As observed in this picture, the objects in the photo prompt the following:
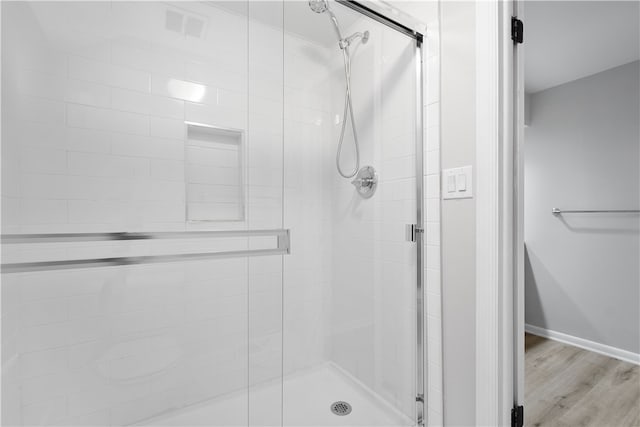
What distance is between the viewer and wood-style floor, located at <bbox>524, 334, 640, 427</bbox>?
174 cm

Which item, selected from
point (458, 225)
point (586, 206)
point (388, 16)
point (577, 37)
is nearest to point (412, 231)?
point (458, 225)

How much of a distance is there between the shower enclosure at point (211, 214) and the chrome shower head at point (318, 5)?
2cm

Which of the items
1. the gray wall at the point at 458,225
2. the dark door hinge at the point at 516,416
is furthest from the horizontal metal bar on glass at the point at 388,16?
the dark door hinge at the point at 516,416

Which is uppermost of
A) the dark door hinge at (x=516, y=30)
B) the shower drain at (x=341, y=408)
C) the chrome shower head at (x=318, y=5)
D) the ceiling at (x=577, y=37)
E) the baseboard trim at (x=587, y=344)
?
the ceiling at (x=577, y=37)

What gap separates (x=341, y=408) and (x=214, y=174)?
41.9 inches

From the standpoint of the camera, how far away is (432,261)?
1339 millimetres

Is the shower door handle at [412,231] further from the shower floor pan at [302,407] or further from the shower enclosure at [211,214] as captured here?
the shower floor pan at [302,407]

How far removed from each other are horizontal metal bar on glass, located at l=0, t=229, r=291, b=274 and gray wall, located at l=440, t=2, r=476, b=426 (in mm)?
702

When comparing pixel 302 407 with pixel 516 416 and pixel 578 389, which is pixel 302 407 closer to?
pixel 516 416

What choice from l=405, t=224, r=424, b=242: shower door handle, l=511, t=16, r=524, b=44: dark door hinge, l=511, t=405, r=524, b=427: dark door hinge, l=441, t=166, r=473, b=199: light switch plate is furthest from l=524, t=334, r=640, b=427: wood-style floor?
l=511, t=16, r=524, b=44: dark door hinge

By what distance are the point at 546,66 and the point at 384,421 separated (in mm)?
3051

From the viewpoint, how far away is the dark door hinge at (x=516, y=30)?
1.15 m

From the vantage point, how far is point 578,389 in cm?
200

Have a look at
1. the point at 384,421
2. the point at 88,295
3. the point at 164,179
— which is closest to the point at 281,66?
the point at 164,179
